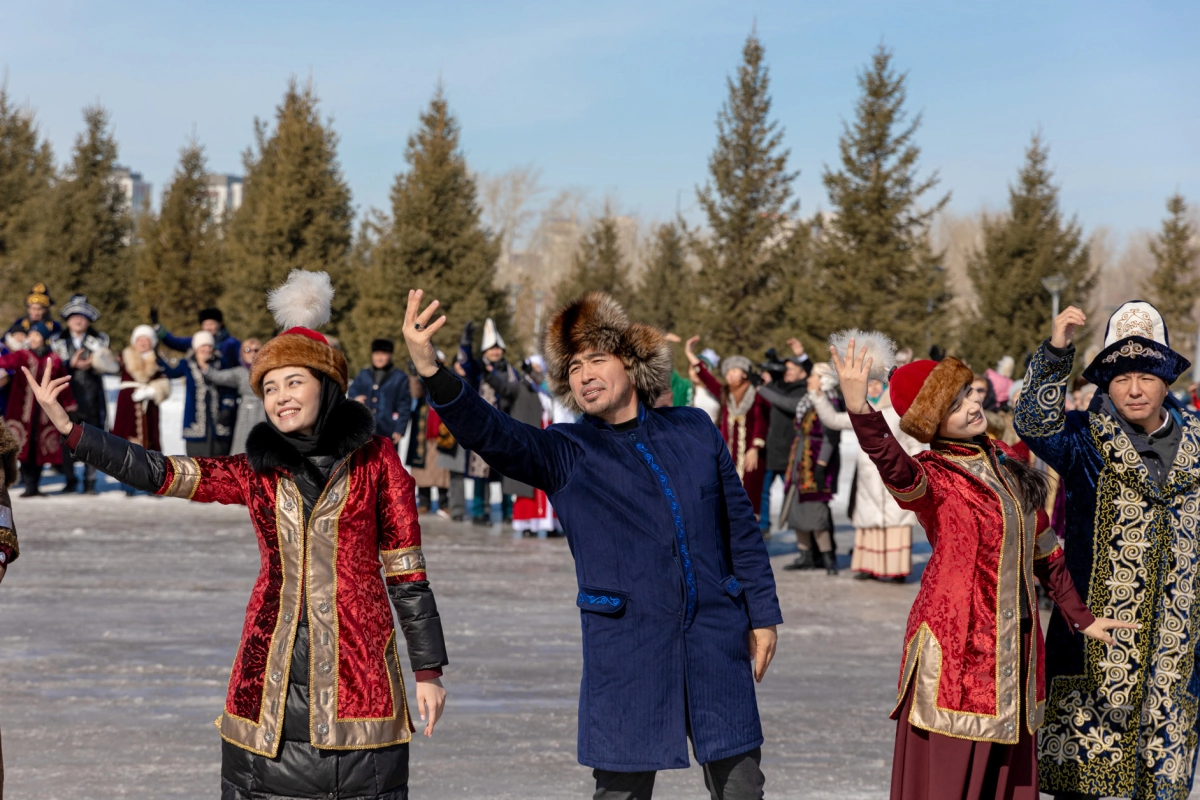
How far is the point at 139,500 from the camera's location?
15867mm

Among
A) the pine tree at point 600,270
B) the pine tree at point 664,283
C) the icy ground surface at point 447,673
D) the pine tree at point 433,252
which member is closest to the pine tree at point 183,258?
the pine tree at point 433,252

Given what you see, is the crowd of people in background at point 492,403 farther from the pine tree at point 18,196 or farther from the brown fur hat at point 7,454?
the pine tree at point 18,196

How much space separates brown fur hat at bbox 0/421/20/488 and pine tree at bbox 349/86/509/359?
27693 mm

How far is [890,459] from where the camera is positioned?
151 inches

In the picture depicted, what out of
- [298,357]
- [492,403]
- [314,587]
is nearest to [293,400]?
[298,357]

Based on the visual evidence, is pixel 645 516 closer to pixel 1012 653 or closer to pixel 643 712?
pixel 643 712

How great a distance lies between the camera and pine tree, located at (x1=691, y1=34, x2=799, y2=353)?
1387 inches

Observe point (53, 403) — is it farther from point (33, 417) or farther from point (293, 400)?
point (33, 417)

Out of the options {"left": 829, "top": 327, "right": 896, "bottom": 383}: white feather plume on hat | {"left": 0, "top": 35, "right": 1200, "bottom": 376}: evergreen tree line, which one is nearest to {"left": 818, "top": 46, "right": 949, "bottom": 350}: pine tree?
{"left": 0, "top": 35, "right": 1200, "bottom": 376}: evergreen tree line

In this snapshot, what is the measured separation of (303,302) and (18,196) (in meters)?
38.8

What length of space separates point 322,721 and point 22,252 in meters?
36.2

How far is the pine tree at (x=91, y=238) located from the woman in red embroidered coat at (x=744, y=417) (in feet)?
81.0

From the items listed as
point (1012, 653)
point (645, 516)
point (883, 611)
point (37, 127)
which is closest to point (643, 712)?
point (645, 516)

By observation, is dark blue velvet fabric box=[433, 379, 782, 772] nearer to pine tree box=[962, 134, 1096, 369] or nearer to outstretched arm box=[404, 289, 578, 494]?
outstretched arm box=[404, 289, 578, 494]
